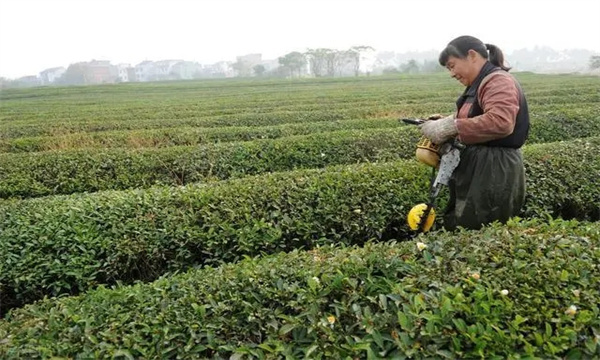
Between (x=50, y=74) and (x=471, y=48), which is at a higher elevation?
(x=50, y=74)

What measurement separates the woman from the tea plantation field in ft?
0.94

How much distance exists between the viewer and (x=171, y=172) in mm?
7184

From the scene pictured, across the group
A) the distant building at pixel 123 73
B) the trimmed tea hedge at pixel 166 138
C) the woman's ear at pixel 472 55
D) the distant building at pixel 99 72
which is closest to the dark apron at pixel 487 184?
the woman's ear at pixel 472 55

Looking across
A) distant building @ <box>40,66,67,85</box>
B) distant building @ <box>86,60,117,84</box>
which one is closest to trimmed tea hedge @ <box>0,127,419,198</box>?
distant building @ <box>86,60,117,84</box>

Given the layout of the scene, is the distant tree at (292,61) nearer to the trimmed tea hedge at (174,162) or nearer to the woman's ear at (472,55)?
the trimmed tea hedge at (174,162)

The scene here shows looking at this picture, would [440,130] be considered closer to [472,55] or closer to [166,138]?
[472,55]

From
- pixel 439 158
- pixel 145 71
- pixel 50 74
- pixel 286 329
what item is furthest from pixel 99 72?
pixel 286 329

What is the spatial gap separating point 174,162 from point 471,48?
→ 5516mm

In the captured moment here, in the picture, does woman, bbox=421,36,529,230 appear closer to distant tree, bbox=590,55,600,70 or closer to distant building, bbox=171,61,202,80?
distant tree, bbox=590,55,600,70

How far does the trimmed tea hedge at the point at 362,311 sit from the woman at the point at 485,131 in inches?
22.2

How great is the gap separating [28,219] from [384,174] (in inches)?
144

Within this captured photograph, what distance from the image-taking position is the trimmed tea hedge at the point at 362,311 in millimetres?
1801

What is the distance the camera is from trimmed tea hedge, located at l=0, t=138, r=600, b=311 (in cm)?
373

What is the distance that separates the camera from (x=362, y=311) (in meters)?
2.03
